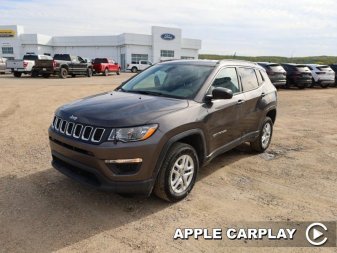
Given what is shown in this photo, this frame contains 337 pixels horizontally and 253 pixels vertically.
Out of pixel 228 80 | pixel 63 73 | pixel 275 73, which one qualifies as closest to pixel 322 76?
pixel 275 73

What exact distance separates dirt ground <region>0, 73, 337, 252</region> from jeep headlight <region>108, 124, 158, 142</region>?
37.9 inches

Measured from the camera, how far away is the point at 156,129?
3.64m

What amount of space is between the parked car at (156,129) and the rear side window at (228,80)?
0.01 metres

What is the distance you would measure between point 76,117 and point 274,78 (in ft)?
53.1

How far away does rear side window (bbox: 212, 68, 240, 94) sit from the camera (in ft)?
15.7

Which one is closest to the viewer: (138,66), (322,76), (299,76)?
(299,76)

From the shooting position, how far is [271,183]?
4.88 meters

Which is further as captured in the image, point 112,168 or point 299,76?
point 299,76

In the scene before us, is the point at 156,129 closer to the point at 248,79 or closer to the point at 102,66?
the point at 248,79

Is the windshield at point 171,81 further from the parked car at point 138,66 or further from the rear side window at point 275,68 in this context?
the parked car at point 138,66

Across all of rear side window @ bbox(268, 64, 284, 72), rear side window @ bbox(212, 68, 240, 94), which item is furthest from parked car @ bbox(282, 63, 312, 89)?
rear side window @ bbox(212, 68, 240, 94)

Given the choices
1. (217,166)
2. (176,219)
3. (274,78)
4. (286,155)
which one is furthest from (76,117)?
(274,78)

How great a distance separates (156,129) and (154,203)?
1.07 meters

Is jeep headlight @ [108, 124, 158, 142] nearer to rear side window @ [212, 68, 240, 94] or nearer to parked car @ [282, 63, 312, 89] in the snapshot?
rear side window @ [212, 68, 240, 94]
